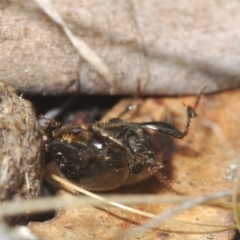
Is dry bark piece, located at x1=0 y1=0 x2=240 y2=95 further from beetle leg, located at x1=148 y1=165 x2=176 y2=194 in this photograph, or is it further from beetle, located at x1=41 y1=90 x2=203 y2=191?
beetle leg, located at x1=148 y1=165 x2=176 y2=194

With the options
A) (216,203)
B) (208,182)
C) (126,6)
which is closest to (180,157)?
(208,182)

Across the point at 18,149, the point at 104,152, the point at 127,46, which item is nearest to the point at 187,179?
the point at 104,152

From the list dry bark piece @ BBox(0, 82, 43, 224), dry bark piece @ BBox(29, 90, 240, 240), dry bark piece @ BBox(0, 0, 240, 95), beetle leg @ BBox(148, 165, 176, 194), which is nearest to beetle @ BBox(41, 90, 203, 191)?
beetle leg @ BBox(148, 165, 176, 194)

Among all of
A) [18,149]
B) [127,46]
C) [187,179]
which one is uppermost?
[127,46]

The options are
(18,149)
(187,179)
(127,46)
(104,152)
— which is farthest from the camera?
(127,46)

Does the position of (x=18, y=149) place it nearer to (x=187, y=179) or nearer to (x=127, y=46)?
(x=187, y=179)
